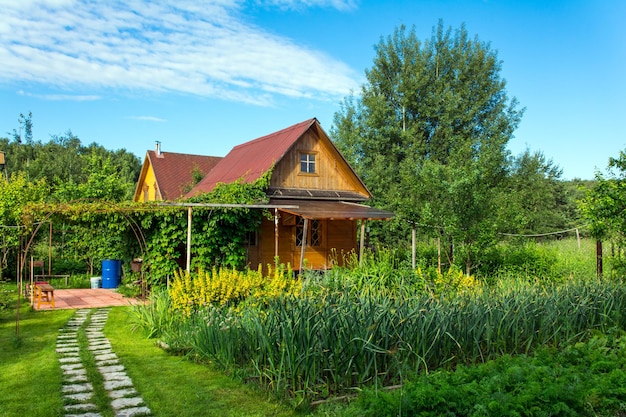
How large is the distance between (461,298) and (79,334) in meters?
6.26

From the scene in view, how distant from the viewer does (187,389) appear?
5.67 meters

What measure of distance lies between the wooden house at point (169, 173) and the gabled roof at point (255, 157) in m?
2.62

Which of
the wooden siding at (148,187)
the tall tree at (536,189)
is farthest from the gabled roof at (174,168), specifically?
the tall tree at (536,189)

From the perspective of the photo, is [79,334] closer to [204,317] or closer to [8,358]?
[8,358]

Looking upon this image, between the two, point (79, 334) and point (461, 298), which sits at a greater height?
point (461, 298)

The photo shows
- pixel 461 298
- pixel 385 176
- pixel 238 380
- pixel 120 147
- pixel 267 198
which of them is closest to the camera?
pixel 238 380

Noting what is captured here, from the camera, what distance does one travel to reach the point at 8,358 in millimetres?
7328

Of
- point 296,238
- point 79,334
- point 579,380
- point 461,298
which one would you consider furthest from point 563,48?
point 79,334

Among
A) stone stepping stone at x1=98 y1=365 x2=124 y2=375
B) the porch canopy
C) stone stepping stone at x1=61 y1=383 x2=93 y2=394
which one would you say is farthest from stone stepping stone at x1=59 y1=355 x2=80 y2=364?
the porch canopy

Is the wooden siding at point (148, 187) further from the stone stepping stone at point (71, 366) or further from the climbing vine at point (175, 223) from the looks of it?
the stone stepping stone at point (71, 366)

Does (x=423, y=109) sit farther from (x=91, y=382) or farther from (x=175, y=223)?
(x=91, y=382)

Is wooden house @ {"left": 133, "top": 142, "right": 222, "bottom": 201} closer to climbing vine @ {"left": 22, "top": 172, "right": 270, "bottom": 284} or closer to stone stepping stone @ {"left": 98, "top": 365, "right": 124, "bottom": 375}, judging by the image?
climbing vine @ {"left": 22, "top": 172, "right": 270, "bottom": 284}

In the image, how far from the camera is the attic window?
58.3ft

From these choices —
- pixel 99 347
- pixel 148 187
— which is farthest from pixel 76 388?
pixel 148 187
